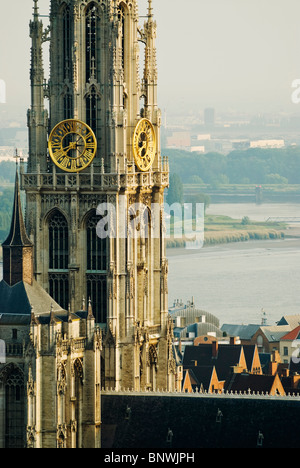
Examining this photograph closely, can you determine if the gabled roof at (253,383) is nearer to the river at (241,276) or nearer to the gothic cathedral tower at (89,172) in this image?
the gothic cathedral tower at (89,172)

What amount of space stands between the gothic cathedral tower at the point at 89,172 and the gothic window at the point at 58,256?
3cm

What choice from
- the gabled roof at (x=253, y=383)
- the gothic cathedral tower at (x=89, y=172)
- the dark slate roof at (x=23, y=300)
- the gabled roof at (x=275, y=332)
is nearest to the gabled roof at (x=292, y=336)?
the gabled roof at (x=275, y=332)

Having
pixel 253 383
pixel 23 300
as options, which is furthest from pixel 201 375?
pixel 23 300

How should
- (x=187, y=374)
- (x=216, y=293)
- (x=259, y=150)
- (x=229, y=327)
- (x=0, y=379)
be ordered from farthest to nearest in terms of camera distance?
(x=259, y=150) < (x=216, y=293) < (x=229, y=327) < (x=187, y=374) < (x=0, y=379)

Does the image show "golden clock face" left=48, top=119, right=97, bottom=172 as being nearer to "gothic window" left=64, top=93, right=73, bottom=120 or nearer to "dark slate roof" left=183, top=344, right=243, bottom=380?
"gothic window" left=64, top=93, right=73, bottom=120

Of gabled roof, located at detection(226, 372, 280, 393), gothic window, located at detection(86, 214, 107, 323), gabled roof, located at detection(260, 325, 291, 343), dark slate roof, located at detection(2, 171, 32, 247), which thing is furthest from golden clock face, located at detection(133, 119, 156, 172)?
gabled roof, located at detection(260, 325, 291, 343)

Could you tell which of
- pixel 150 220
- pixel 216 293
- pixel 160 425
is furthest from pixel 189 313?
pixel 160 425

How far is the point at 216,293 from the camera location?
136750 millimetres

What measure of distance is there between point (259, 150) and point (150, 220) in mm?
69961

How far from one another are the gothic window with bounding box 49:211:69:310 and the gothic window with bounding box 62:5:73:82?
4.78m

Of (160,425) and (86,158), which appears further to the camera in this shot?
(86,158)

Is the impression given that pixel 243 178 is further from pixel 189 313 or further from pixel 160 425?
pixel 160 425

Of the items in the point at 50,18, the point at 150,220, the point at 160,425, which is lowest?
the point at 160,425

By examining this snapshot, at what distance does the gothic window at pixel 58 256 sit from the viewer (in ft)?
258
